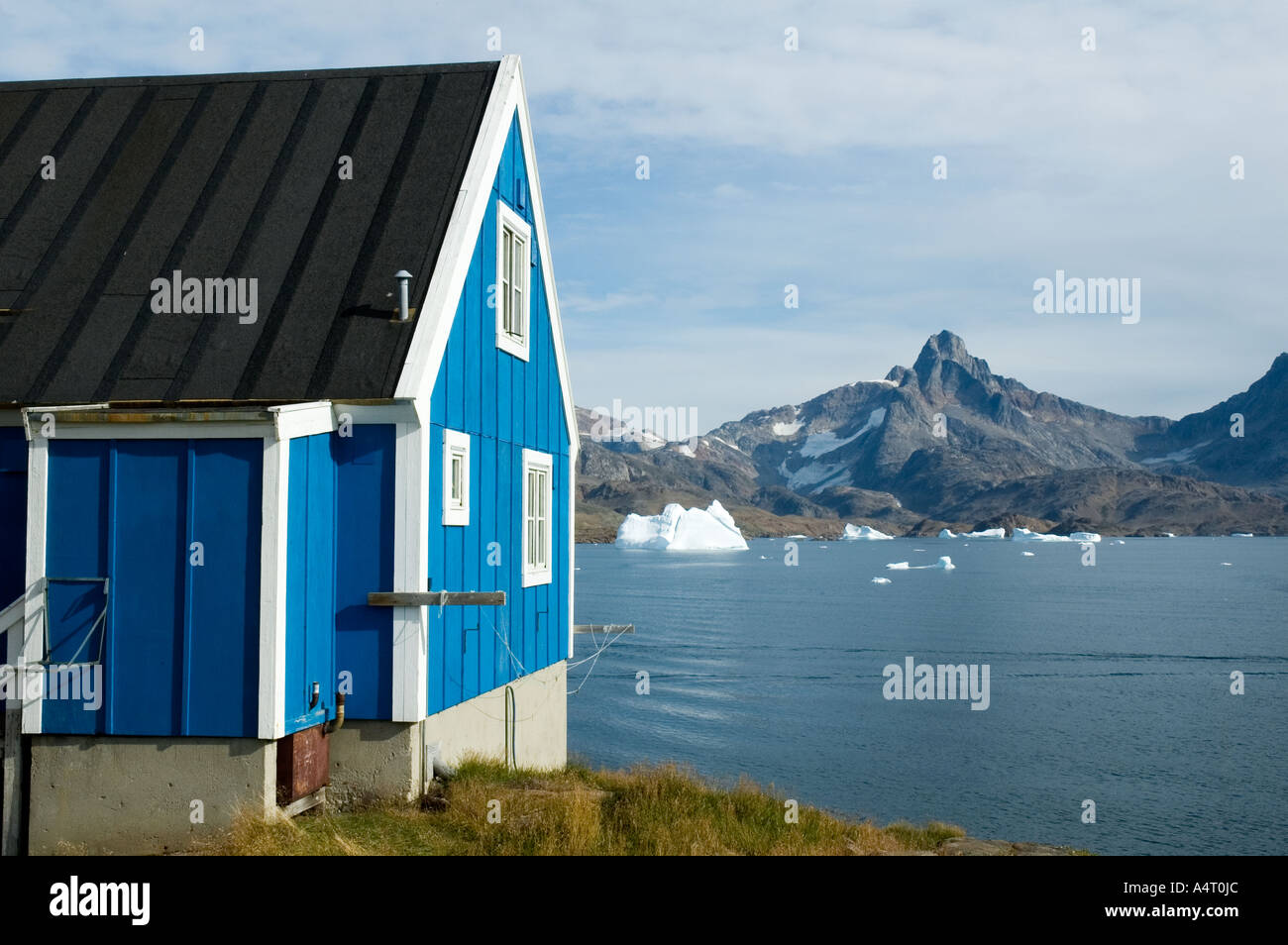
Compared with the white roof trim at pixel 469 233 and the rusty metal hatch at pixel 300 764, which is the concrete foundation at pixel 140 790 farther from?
the white roof trim at pixel 469 233

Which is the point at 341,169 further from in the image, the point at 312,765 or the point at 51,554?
the point at 312,765

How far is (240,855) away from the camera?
9.61 metres

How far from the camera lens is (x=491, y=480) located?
46.7 feet

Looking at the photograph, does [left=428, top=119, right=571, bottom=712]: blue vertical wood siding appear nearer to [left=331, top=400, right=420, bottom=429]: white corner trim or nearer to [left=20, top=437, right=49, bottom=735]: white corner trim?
[left=331, top=400, right=420, bottom=429]: white corner trim

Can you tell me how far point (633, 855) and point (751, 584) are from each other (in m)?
111

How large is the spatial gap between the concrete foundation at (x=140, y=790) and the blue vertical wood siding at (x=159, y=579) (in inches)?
8.2

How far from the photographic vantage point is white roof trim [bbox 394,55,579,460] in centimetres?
1166

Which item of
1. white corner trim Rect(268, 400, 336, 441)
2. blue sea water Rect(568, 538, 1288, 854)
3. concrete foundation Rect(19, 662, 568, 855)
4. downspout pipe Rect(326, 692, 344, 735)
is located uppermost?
white corner trim Rect(268, 400, 336, 441)

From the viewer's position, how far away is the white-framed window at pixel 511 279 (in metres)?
14.4

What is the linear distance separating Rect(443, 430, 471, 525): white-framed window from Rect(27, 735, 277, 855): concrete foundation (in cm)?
320

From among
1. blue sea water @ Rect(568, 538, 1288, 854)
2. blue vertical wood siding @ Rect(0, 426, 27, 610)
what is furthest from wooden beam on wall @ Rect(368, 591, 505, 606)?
blue sea water @ Rect(568, 538, 1288, 854)

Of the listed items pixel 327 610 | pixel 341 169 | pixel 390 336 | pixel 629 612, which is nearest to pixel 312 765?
pixel 327 610

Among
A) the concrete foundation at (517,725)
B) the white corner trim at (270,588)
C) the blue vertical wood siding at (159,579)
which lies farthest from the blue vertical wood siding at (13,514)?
the concrete foundation at (517,725)

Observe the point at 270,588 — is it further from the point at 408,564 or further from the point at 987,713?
the point at 987,713
